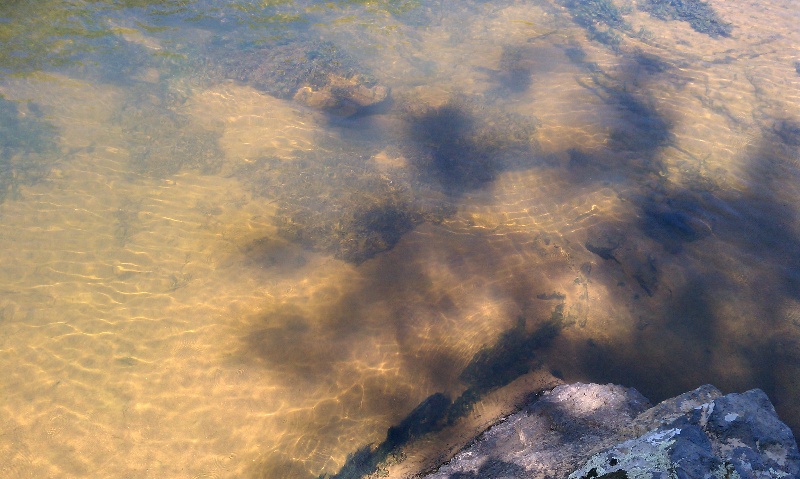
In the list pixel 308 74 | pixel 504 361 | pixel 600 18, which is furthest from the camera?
pixel 600 18

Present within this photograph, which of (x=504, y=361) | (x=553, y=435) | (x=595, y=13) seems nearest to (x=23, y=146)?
(x=504, y=361)

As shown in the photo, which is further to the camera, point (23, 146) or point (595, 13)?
point (595, 13)

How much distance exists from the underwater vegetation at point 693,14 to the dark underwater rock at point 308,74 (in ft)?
31.7

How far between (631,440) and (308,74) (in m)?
9.13

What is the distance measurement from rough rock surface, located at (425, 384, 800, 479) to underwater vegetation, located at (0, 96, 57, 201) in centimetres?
794

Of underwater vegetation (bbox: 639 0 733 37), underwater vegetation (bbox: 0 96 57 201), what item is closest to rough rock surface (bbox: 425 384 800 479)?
underwater vegetation (bbox: 0 96 57 201)

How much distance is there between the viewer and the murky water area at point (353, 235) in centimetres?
461

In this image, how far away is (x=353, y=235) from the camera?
6.30m

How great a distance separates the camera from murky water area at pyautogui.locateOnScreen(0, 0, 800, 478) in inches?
181

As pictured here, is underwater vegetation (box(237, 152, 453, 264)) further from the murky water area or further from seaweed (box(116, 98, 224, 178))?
seaweed (box(116, 98, 224, 178))

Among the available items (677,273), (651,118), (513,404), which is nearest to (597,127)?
(651,118)

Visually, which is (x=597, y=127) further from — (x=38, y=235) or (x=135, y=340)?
(x=38, y=235)

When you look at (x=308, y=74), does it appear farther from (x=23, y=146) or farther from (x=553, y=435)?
(x=553, y=435)

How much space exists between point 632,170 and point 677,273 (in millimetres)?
2330
